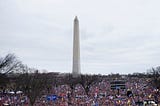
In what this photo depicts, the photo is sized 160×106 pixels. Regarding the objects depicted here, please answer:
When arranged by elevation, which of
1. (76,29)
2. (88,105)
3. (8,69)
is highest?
(76,29)

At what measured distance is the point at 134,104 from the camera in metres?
37.0

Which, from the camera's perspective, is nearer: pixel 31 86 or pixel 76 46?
pixel 31 86

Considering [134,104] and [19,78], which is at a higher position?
[19,78]

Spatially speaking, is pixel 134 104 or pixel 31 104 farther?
pixel 31 104

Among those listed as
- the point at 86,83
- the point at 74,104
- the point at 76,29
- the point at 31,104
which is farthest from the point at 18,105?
the point at 76,29

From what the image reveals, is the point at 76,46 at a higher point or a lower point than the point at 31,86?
higher

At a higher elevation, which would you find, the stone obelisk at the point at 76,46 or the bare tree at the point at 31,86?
the stone obelisk at the point at 76,46

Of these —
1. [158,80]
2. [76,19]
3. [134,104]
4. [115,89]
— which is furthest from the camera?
[76,19]

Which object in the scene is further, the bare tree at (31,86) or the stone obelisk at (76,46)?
the stone obelisk at (76,46)

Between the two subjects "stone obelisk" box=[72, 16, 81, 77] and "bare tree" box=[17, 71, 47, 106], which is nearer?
"bare tree" box=[17, 71, 47, 106]

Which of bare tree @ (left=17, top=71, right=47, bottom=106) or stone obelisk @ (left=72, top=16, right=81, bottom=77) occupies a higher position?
stone obelisk @ (left=72, top=16, right=81, bottom=77)

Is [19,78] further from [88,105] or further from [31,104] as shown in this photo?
[88,105]

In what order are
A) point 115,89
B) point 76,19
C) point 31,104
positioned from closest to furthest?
1. point 31,104
2. point 115,89
3. point 76,19

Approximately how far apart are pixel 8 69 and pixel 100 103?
10.9 meters
